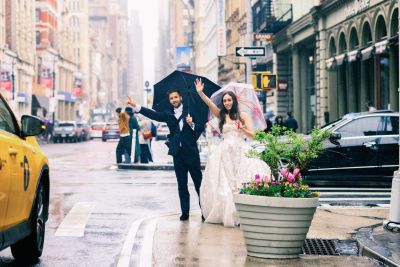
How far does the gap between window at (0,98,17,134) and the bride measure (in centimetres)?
400

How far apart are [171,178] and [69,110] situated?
103 m

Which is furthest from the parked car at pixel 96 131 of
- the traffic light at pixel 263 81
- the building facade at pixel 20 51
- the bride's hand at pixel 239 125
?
the bride's hand at pixel 239 125

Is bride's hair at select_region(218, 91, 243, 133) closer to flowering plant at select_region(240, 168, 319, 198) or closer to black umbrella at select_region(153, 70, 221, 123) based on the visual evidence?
black umbrella at select_region(153, 70, 221, 123)

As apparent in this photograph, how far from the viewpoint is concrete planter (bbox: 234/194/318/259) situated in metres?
8.16

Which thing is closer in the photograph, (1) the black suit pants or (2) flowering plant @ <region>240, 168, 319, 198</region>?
(2) flowering plant @ <region>240, 168, 319, 198</region>

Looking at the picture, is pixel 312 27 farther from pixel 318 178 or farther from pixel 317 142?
pixel 317 142

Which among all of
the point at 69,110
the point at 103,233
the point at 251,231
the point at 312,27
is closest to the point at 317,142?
the point at 251,231

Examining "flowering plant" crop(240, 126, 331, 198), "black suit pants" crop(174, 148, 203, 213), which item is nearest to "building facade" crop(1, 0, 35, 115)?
"black suit pants" crop(174, 148, 203, 213)

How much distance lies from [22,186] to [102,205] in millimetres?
6450

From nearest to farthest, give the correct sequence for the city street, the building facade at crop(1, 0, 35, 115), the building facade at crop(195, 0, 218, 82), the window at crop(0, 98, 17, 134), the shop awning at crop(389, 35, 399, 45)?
1. the window at crop(0, 98, 17, 134)
2. the city street
3. the shop awning at crop(389, 35, 399, 45)
4. the building facade at crop(1, 0, 35, 115)
5. the building facade at crop(195, 0, 218, 82)

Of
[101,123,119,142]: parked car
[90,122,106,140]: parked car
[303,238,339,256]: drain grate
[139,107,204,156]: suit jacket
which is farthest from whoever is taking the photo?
→ [90,122,106,140]: parked car

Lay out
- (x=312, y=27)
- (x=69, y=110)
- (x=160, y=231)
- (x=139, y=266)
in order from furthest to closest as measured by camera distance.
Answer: (x=69, y=110)
(x=312, y=27)
(x=160, y=231)
(x=139, y=266)

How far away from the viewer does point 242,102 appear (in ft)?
38.5

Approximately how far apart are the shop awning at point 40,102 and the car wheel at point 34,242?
8471cm
